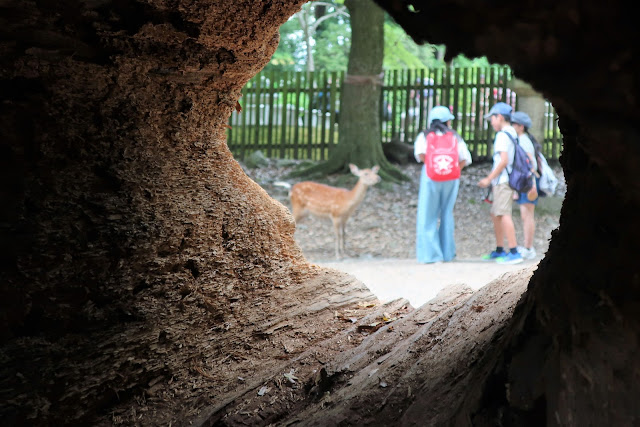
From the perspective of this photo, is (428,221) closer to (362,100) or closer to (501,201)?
Result: (501,201)

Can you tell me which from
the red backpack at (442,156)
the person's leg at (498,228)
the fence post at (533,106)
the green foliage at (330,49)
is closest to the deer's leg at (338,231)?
the red backpack at (442,156)

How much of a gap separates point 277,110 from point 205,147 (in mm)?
12089

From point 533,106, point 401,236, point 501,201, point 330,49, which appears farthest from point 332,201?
point 330,49

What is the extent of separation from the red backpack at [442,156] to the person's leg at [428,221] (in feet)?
0.72

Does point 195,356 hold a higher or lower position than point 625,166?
lower

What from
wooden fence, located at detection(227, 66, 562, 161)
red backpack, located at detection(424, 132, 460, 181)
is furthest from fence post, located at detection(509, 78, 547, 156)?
red backpack, located at detection(424, 132, 460, 181)

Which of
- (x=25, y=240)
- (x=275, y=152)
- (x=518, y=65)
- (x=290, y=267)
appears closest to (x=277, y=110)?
(x=275, y=152)

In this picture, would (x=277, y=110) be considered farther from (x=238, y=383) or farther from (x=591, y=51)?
(x=591, y=51)

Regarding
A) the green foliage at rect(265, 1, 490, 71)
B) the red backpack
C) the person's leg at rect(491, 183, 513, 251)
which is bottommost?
the person's leg at rect(491, 183, 513, 251)

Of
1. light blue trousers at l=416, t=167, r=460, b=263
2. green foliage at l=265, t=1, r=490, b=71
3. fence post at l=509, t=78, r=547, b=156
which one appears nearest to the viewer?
light blue trousers at l=416, t=167, r=460, b=263

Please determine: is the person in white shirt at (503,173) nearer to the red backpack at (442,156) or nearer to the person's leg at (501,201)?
the person's leg at (501,201)

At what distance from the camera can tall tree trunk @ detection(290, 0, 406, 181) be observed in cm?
1207

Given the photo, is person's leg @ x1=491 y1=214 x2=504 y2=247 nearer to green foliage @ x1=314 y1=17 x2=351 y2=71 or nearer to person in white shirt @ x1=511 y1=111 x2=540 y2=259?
person in white shirt @ x1=511 y1=111 x2=540 y2=259

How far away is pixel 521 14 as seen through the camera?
1357 mm
